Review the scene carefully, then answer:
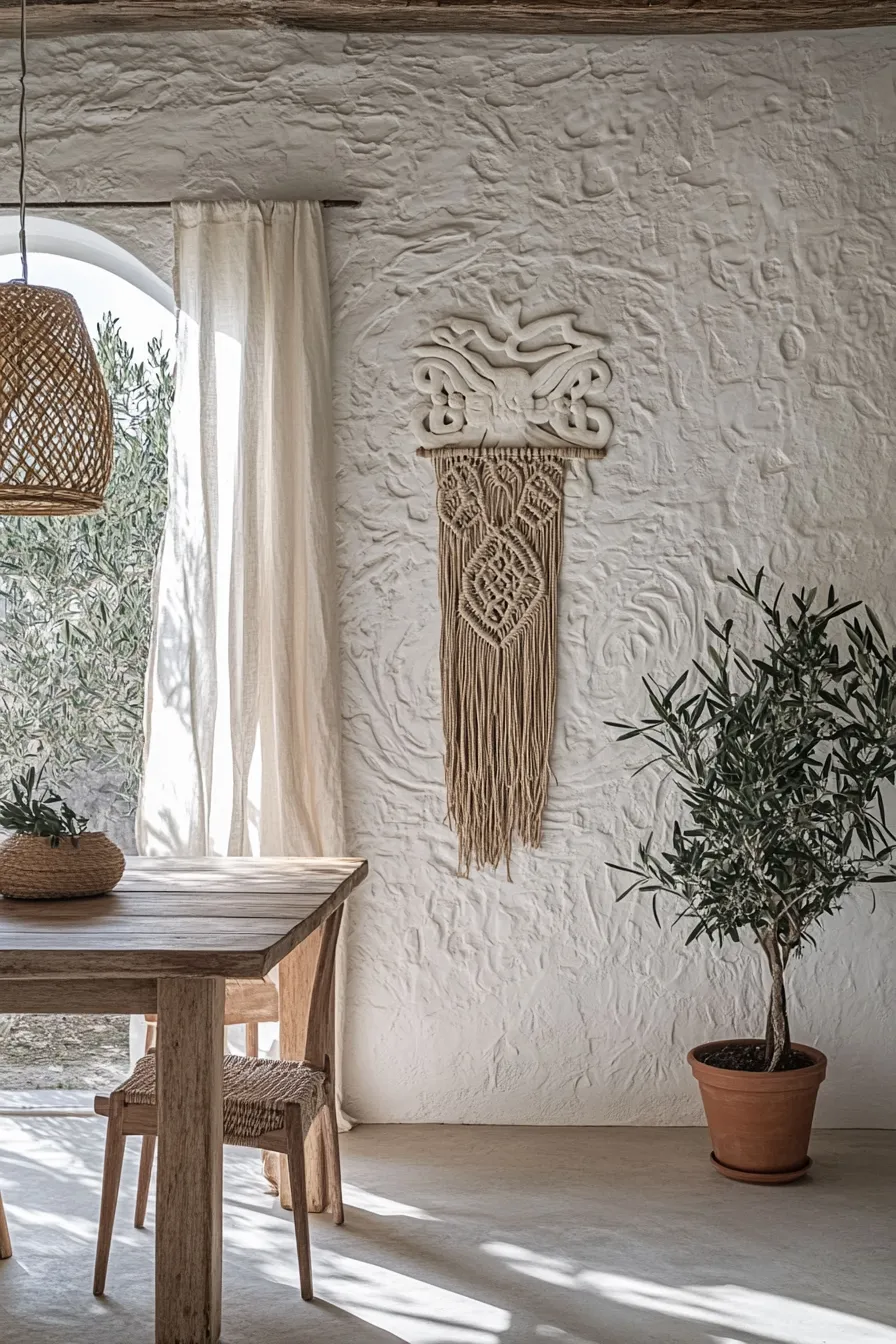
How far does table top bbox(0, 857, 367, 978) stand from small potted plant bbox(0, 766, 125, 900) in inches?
1.2

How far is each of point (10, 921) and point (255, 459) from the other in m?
1.52

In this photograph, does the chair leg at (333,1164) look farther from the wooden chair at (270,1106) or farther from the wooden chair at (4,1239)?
the wooden chair at (4,1239)

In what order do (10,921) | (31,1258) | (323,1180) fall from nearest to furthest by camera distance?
(10,921)
(31,1258)
(323,1180)

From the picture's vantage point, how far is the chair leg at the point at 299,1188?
235 cm

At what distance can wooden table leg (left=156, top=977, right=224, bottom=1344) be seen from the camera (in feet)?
7.00

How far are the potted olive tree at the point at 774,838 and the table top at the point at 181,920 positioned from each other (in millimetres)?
825

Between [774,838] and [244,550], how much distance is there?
1493 millimetres

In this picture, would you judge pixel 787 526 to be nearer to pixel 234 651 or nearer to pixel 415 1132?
pixel 234 651

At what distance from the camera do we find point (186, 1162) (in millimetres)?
→ 2143

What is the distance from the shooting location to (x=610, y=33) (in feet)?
11.3

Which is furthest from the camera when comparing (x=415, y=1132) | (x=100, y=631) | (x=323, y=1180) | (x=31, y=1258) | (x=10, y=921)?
(x=100, y=631)

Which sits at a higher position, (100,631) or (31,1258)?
(100,631)

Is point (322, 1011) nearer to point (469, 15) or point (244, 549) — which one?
point (244, 549)

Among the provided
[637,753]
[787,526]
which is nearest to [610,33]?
[787,526]
